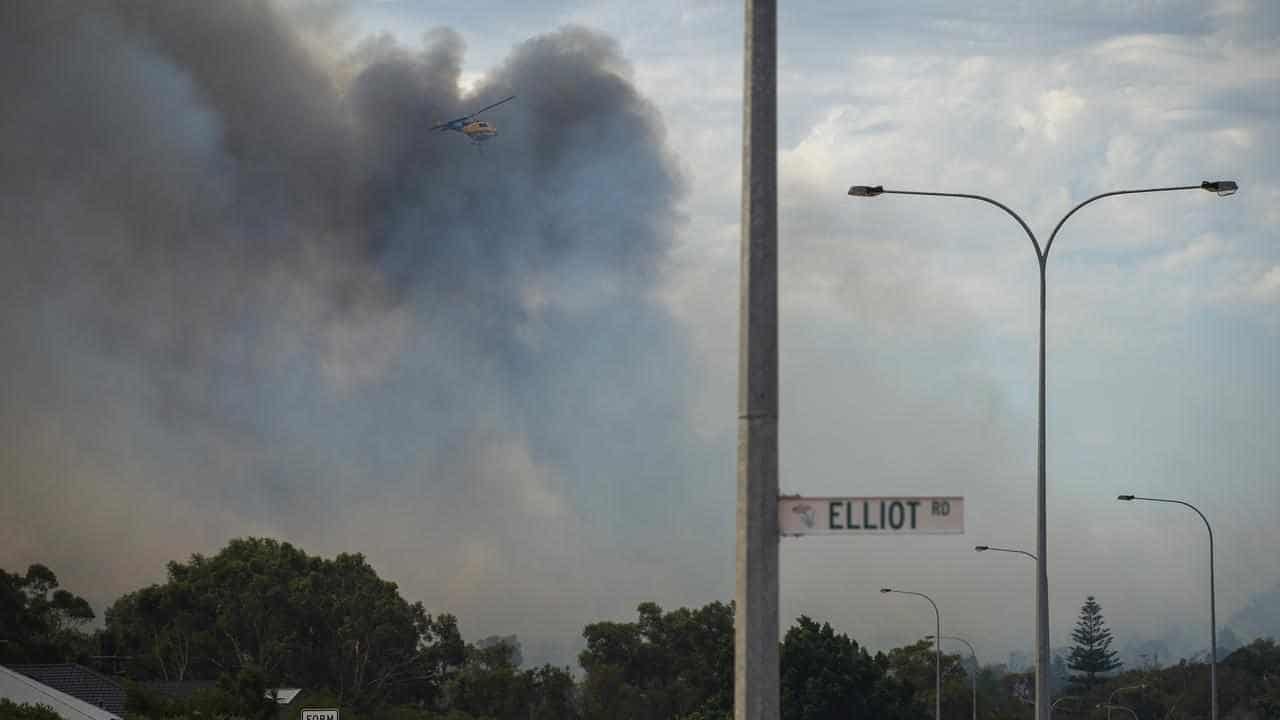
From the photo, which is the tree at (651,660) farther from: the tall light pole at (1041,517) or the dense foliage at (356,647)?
the tall light pole at (1041,517)

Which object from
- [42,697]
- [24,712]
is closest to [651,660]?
[42,697]

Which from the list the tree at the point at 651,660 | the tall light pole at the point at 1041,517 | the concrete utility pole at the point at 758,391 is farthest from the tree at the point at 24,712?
the tree at the point at 651,660

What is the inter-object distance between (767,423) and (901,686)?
400 feet

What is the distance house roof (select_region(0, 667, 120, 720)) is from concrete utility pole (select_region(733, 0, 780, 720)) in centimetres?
7242

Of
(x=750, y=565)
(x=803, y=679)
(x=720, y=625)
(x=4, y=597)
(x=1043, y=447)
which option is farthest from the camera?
(x=720, y=625)

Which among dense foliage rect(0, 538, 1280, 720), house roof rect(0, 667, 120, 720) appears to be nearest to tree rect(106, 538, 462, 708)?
dense foliage rect(0, 538, 1280, 720)

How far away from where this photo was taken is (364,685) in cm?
14000

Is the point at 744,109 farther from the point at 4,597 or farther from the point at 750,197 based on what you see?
the point at 4,597

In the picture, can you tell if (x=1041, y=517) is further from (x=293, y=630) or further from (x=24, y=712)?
(x=293, y=630)

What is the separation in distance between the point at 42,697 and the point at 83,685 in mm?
15663

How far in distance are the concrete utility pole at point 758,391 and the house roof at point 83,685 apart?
81448mm

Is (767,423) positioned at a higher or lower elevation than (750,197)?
lower

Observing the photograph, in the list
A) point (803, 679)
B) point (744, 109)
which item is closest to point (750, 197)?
point (744, 109)

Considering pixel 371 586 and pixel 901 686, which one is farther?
pixel 371 586
